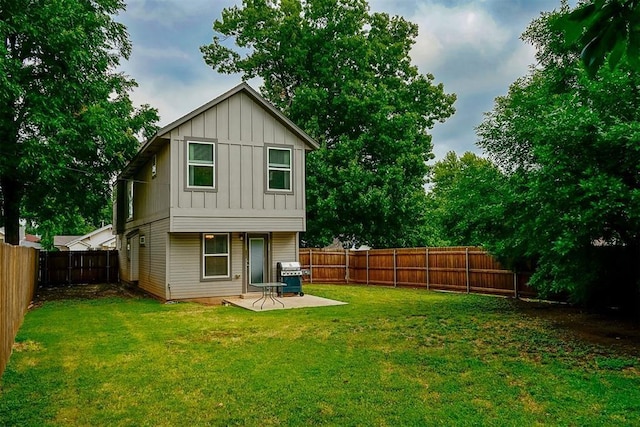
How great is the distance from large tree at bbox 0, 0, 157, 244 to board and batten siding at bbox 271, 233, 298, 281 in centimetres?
666

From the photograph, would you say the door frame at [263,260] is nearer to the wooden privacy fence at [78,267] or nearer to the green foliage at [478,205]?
the green foliage at [478,205]

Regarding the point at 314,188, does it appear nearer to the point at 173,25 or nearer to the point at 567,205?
the point at 173,25

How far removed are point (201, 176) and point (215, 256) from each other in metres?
2.38

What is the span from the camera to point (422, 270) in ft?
58.9

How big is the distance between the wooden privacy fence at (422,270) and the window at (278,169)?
6.13 metres

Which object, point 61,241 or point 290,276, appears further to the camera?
point 61,241

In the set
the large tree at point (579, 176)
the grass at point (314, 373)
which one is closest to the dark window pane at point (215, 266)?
the grass at point (314, 373)

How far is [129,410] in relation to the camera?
15.6 feet

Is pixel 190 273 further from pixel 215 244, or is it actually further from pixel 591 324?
pixel 591 324

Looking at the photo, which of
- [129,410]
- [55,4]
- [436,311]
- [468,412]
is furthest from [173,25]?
[468,412]

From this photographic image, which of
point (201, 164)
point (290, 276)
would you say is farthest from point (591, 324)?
point (201, 164)

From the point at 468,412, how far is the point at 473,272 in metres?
12.0

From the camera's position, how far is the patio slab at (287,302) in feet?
39.8

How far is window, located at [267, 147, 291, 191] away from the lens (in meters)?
14.6
